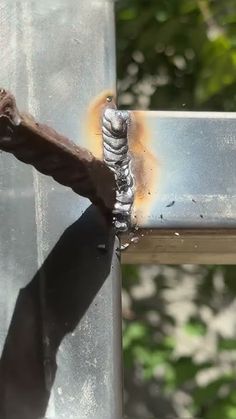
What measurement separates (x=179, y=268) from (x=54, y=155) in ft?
5.53

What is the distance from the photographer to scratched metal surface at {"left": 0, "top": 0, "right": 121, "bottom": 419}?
612 mm

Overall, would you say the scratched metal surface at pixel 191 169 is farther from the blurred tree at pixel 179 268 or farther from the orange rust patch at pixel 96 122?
the blurred tree at pixel 179 268

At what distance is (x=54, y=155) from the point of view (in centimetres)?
57

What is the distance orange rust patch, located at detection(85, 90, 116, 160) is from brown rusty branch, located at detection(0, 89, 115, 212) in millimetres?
32

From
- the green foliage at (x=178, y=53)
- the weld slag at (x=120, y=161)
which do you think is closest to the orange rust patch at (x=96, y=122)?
the weld slag at (x=120, y=161)

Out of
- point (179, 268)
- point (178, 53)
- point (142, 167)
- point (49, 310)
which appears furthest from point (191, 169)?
point (179, 268)

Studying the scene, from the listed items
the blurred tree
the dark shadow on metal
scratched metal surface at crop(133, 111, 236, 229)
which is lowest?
the blurred tree

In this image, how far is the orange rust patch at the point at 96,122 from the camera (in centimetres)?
65

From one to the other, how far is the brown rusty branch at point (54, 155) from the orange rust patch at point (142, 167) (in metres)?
0.02

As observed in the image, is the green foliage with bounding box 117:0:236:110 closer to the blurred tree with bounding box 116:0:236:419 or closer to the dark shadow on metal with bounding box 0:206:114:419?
the blurred tree with bounding box 116:0:236:419

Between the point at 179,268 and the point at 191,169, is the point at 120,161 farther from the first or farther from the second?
the point at 179,268

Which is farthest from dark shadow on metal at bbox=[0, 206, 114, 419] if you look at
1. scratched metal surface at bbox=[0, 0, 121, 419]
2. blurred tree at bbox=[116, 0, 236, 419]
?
blurred tree at bbox=[116, 0, 236, 419]

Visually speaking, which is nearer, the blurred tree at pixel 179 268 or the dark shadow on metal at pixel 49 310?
the dark shadow on metal at pixel 49 310

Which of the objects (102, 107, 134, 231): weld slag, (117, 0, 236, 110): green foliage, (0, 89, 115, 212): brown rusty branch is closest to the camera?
(0, 89, 115, 212): brown rusty branch
